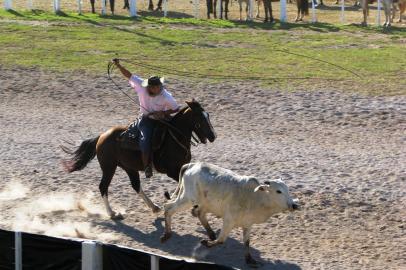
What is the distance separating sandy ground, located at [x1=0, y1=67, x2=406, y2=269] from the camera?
1111cm

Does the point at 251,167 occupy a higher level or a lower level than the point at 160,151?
lower

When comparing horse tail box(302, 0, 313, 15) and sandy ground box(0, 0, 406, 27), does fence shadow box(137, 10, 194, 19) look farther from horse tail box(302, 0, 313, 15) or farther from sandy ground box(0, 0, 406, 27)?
horse tail box(302, 0, 313, 15)

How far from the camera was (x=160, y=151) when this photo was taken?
39.2 feet

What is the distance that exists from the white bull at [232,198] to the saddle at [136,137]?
1.23m

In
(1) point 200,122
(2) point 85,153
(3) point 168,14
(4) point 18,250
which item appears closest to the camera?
(4) point 18,250

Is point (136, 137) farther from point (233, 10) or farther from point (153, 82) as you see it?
point (233, 10)

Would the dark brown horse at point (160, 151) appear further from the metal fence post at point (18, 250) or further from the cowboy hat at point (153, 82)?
the metal fence post at point (18, 250)

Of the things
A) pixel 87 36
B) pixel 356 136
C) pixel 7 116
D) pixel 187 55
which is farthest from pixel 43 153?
pixel 87 36

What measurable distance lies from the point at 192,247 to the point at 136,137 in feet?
6.03

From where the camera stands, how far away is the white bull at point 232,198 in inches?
399

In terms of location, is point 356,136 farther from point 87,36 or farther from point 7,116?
point 87,36

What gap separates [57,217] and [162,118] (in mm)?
1975

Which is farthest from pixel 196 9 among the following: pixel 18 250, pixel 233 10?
pixel 18 250

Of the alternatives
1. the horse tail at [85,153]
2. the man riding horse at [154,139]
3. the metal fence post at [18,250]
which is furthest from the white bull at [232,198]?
the horse tail at [85,153]
